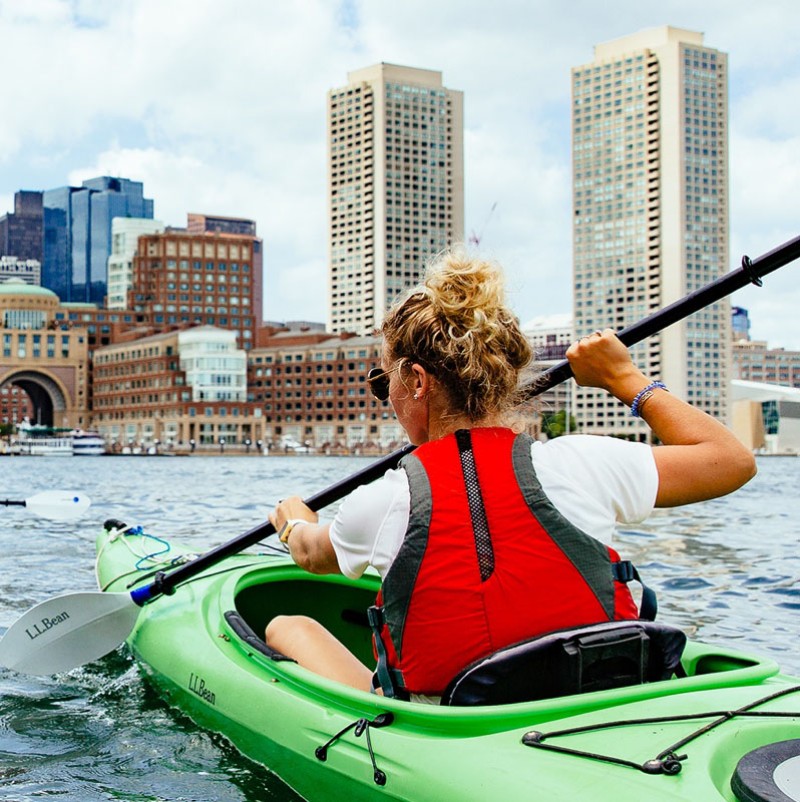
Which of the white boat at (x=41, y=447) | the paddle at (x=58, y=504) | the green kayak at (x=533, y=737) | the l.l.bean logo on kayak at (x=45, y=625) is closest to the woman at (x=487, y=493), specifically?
the green kayak at (x=533, y=737)

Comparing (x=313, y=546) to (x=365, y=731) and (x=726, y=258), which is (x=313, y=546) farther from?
(x=726, y=258)

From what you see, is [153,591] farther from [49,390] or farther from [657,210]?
[657,210]

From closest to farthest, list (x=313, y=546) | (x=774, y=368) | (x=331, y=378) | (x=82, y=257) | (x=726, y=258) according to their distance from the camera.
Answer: (x=313, y=546)
(x=331, y=378)
(x=726, y=258)
(x=774, y=368)
(x=82, y=257)

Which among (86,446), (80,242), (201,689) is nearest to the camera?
(201,689)

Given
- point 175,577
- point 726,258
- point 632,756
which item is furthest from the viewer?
point 726,258

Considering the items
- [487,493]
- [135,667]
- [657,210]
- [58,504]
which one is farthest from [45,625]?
[657,210]

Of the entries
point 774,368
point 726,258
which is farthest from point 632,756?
point 774,368

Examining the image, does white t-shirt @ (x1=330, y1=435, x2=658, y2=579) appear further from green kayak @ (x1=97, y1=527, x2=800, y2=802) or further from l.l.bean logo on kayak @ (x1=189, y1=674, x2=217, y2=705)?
l.l.bean logo on kayak @ (x1=189, y1=674, x2=217, y2=705)

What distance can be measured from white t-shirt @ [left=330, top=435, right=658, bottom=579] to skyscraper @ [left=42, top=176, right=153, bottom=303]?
203m

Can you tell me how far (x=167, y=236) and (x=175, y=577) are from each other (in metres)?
133

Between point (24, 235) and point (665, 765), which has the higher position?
point (24, 235)

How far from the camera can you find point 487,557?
216cm

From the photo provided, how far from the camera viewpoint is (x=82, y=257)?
7731 inches

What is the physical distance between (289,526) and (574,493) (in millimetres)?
878
